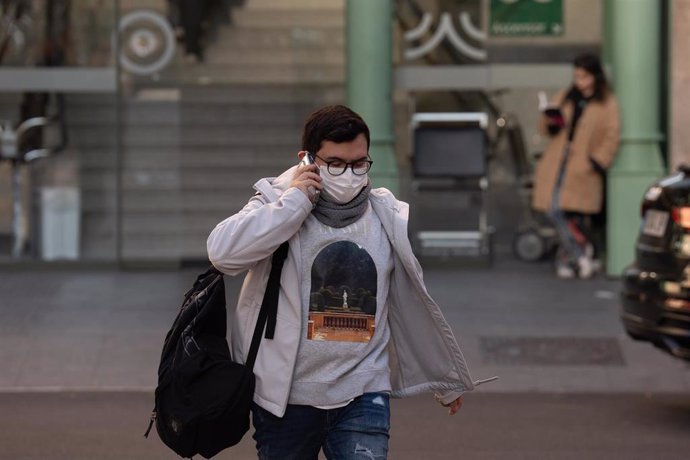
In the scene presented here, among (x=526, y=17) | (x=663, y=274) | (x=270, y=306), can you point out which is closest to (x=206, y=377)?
(x=270, y=306)

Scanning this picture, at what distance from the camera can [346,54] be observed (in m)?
13.7

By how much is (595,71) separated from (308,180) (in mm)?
9014

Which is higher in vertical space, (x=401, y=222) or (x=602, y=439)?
(x=401, y=222)

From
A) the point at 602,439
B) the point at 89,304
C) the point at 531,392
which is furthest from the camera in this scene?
the point at 89,304

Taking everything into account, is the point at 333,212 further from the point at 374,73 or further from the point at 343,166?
the point at 374,73

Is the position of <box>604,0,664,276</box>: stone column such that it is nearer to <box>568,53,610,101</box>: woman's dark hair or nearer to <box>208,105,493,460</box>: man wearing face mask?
<box>568,53,610,101</box>: woman's dark hair

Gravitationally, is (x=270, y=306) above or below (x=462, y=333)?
above

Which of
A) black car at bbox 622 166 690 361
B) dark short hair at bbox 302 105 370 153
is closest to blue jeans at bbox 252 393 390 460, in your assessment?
dark short hair at bbox 302 105 370 153

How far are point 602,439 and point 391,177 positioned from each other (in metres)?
5.69

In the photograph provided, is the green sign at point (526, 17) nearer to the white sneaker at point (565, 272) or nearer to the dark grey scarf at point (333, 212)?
the white sneaker at point (565, 272)

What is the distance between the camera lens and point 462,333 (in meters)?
10.6

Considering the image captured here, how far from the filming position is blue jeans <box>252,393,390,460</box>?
4.39m

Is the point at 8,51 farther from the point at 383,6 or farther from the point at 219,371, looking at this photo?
the point at 219,371

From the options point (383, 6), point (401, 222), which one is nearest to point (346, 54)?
point (383, 6)
